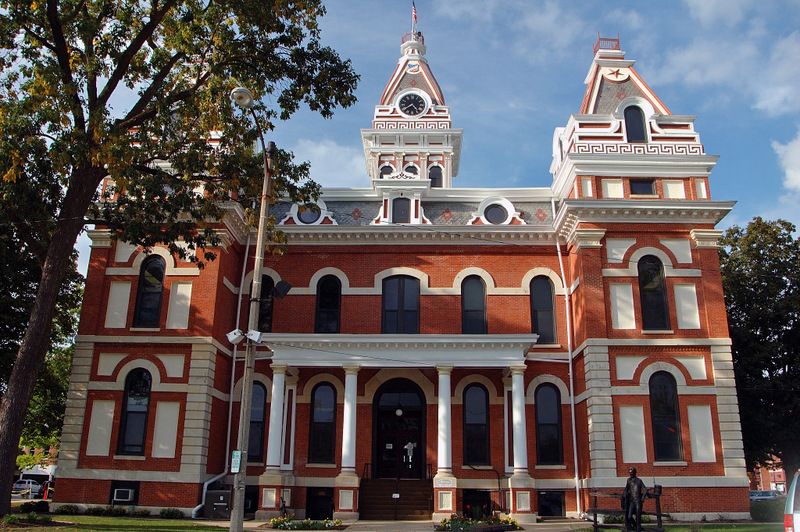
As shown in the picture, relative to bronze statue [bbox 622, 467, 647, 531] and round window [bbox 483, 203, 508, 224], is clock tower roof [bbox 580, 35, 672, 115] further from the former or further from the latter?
bronze statue [bbox 622, 467, 647, 531]

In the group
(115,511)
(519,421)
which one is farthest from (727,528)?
(115,511)

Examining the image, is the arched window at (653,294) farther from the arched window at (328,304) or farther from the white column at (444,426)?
the arched window at (328,304)

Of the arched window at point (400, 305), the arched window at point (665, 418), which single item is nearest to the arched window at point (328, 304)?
the arched window at point (400, 305)

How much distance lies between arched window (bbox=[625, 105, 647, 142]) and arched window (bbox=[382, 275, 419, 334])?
977 centimetres

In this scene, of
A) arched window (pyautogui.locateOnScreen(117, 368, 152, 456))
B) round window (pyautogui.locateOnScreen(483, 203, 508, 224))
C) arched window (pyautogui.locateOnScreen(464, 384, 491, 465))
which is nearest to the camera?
arched window (pyautogui.locateOnScreen(117, 368, 152, 456))

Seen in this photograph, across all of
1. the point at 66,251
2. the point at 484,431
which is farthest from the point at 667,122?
the point at 66,251

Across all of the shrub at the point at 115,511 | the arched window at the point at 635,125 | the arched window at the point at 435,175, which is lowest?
the shrub at the point at 115,511

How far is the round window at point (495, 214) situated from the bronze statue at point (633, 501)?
41.6 feet

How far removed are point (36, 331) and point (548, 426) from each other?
16.4m

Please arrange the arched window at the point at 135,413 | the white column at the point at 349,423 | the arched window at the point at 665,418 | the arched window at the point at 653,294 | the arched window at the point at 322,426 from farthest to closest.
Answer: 1. the arched window at the point at 322,426
2. the arched window at the point at 653,294
3. the arched window at the point at 135,413
4. the white column at the point at 349,423
5. the arched window at the point at 665,418

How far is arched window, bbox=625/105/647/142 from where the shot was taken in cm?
2502

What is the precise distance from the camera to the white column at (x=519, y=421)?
832 inches

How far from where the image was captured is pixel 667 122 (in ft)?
82.1

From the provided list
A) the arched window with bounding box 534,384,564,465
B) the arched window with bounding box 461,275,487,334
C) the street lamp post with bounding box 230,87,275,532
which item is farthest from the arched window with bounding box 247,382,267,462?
the street lamp post with bounding box 230,87,275,532
